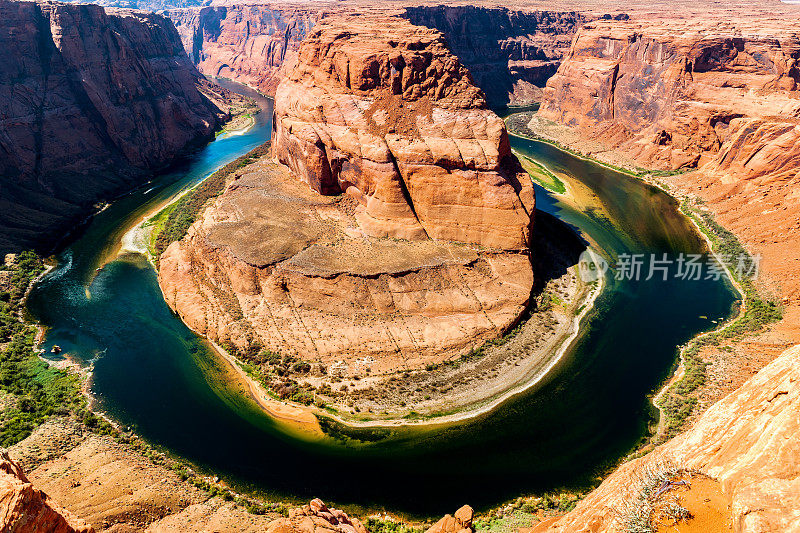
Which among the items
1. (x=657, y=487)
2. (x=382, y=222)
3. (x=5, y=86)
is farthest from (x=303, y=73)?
(x=657, y=487)

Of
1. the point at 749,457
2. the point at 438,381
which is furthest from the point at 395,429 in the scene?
the point at 749,457

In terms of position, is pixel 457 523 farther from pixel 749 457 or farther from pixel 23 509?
pixel 23 509

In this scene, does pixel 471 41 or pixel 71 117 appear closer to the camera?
pixel 71 117

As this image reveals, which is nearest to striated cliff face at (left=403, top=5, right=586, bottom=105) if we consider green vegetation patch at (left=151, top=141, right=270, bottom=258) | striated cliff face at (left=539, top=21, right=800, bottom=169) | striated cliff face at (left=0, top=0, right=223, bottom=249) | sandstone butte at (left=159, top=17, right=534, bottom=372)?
striated cliff face at (left=539, top=21, right=800, bottom=169)

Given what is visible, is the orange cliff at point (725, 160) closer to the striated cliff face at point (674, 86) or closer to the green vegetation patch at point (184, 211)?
the striated cliff face at point (674, 86)

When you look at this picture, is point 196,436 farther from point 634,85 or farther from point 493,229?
point 634,85

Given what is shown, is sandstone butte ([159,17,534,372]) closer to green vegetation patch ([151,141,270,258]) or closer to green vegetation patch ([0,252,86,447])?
green vegetation patch ([151,141,270,258])

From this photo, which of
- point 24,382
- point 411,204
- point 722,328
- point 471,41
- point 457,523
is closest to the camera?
point 457,523
